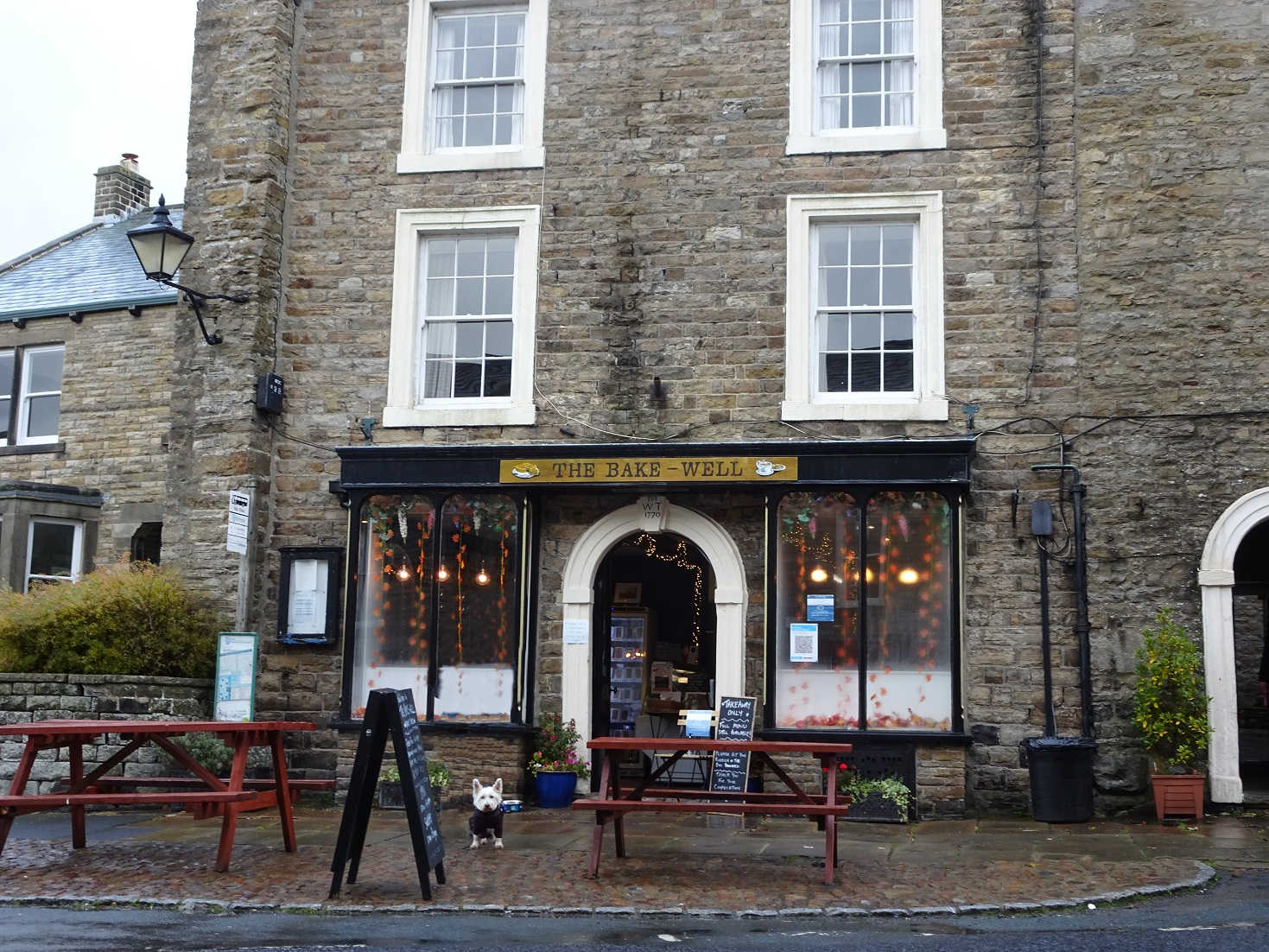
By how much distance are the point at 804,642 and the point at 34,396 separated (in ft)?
42.4

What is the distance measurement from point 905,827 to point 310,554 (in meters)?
5.96

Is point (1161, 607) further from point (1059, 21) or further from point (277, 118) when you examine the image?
point (277, 118)

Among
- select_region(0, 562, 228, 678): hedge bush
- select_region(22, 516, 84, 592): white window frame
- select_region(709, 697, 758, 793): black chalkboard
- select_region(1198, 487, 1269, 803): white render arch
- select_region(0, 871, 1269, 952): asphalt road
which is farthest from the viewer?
select_region(22, 516, 84, 592): white window frame

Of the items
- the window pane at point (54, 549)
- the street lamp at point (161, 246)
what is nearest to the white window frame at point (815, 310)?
the street lamp at point (161, 246)

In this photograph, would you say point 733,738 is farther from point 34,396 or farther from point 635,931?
point 34,396

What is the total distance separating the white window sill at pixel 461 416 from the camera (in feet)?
42.9

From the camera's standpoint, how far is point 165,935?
7.02 m

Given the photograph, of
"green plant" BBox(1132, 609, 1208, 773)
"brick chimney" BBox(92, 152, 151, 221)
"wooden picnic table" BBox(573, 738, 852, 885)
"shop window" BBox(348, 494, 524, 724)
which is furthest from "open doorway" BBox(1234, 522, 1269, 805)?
"brick chimney" BBox(92, 152, 151, 221)

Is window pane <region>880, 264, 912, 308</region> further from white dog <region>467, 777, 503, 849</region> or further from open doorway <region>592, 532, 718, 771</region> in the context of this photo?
white dog <region>467, 777, 503, 849</region>

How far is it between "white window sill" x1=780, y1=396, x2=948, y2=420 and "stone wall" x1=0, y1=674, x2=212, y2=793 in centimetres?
611

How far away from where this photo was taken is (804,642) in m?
12.3

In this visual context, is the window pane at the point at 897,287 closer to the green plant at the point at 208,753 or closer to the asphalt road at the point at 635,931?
the asphalt road at the point at 635,931

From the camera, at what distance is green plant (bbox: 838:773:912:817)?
11703 mm

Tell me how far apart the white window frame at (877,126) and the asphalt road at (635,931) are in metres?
7.38
